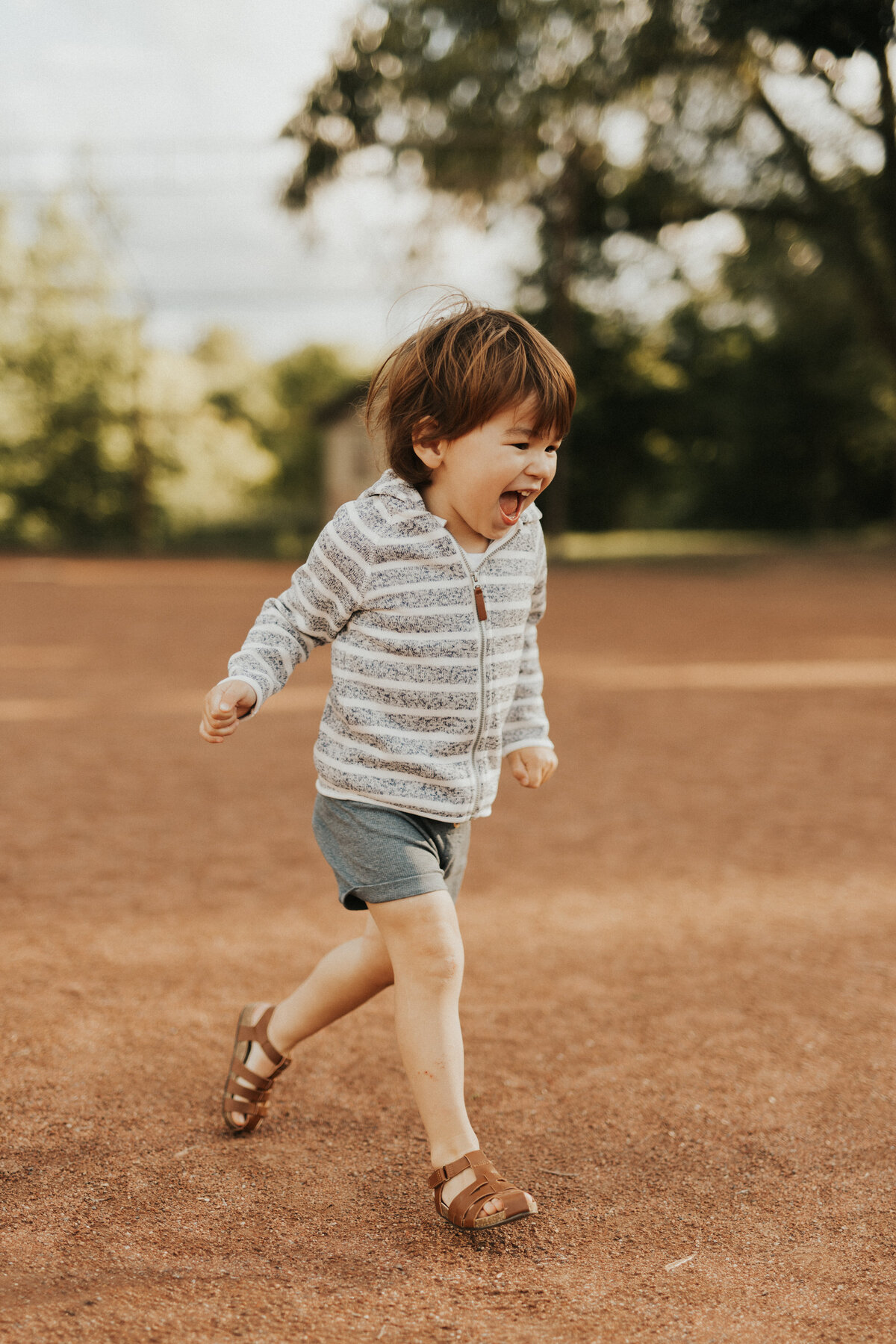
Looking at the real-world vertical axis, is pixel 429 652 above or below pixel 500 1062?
above

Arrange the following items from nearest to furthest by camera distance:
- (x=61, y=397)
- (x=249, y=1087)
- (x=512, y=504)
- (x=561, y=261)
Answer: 1. (x=512, y=504)
2. (x=249, y=1087)
3. (x=561, y=261)
4. (x=61, y=397)

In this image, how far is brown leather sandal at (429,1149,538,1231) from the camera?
6.20ft

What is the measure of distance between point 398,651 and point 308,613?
0.17m

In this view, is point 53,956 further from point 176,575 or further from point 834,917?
point 176,575

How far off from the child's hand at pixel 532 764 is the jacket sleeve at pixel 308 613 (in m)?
0.42

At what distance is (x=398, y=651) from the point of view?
199cm

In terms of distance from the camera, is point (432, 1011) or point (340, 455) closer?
point (432, 1011)

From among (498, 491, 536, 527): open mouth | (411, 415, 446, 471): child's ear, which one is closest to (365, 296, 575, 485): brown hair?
(411, 415, 446, 471): child's ear

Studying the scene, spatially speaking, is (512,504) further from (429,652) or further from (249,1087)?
(249,1087)

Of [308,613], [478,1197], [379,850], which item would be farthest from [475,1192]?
[308,613]

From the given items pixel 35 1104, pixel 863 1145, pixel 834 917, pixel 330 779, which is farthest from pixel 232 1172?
pixel 834 917

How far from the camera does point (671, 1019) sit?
9.42ft

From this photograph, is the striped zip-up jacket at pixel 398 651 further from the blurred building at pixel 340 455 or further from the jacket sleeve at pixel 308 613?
the blurred building at pixel 340 455

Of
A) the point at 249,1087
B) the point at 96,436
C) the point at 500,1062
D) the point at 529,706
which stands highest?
the point at 529,706
